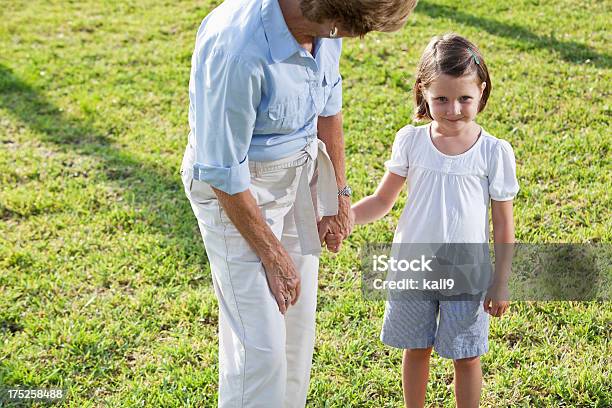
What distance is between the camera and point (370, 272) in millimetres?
4055

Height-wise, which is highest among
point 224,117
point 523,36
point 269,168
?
point 523,36

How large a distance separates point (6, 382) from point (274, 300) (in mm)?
1556

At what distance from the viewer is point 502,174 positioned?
255 centimetres

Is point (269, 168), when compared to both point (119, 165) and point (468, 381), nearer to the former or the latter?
point (468, 381)

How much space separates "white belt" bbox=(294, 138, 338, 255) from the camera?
2.52 m

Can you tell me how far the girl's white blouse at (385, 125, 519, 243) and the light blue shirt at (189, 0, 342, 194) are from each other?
51cm

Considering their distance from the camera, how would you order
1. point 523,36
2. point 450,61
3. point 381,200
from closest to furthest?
Result: 1. point 450,61
2. point 381,200
3. point 523,36

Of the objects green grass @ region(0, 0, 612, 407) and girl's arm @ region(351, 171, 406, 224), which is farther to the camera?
green grass @ region(0, 0, 612, 407)

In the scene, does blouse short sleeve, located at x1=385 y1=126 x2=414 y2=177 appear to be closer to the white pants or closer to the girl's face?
the girl's face

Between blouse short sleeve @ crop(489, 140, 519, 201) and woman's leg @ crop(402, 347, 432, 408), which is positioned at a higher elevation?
blouse short sleeve @ crop(489, 140, 519, 201)

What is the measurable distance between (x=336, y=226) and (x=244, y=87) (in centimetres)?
87

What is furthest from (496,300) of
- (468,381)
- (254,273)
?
(254,273)

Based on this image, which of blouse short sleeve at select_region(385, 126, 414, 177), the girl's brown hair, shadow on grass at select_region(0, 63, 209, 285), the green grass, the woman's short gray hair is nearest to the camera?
the woman's short gray hair

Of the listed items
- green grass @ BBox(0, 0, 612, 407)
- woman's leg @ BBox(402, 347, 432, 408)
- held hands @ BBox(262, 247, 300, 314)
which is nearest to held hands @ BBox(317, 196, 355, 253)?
held hands @ BBox(262, 247, 300, 314)
